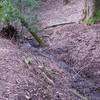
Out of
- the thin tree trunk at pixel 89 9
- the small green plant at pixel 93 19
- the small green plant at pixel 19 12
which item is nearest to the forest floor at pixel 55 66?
the small green plant at pixel 93 19

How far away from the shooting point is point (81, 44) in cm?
1163

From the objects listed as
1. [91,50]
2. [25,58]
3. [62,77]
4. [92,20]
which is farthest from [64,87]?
[92,20]

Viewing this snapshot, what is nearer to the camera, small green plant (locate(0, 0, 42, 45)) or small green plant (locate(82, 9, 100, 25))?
small green plant (locate(0, 0, 42, 45))

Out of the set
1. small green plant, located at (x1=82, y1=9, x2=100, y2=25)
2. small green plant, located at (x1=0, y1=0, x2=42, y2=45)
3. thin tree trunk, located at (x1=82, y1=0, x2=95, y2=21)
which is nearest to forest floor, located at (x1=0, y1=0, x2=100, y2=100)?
small green plant, located at (x1=82, y1=9, x2=100, y2=25)

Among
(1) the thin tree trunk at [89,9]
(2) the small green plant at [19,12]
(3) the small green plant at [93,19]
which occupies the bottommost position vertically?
(2) the small green plant at [19,12]

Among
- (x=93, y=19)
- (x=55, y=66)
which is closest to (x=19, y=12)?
(x=55, y=66)

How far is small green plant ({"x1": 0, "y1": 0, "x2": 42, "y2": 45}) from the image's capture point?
33.0ft

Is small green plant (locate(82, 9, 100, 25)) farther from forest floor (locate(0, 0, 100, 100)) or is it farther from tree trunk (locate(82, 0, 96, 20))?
forest floor (locate(0, 0, 100, 100))

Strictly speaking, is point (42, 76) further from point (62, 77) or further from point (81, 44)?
point (81, 44)

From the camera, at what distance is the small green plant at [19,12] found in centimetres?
1005

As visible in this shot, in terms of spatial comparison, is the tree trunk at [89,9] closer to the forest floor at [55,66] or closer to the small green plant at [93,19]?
the small green plant at [93,19]

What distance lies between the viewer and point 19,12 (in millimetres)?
10508

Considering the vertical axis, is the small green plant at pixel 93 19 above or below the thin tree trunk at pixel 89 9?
below

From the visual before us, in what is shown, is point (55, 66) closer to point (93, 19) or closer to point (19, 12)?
point (19, 12)
